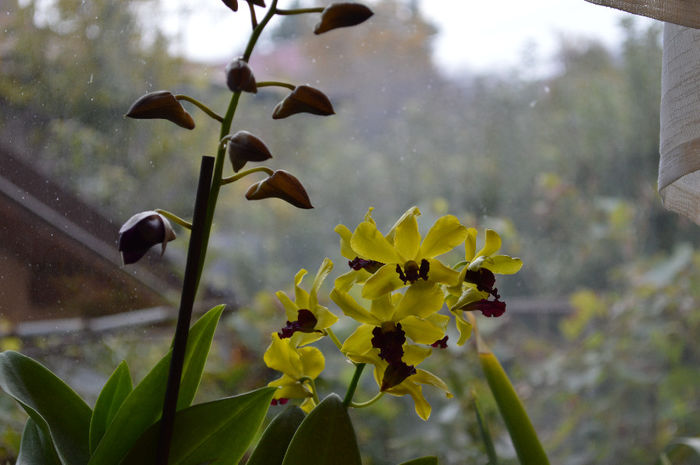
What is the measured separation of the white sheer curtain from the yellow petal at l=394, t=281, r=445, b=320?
22cm

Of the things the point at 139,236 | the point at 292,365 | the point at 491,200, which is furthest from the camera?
the point at 491,200

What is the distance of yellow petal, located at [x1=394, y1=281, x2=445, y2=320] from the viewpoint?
1.58ft

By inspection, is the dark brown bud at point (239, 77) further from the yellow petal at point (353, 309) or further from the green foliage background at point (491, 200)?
the green foliage background at point (491, 200)

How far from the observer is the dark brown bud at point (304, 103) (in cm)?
50

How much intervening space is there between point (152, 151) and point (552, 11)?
26.3 inches

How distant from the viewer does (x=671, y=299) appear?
1.10m

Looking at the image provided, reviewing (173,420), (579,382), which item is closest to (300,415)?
(173,420)

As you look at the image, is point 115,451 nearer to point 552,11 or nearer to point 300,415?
point 300,415

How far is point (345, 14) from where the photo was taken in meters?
0.50

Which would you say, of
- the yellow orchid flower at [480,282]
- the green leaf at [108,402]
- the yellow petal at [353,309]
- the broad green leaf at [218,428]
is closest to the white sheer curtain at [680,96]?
the yellow orchid flower at [480,282]

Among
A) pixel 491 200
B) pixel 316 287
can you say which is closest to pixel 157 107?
pixel 316 287

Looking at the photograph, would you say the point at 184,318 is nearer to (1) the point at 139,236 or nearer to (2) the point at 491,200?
(1) the point at 139,236

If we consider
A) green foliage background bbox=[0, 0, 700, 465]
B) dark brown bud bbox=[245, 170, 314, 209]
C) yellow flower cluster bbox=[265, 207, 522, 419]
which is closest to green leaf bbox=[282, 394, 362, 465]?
yellow flower cluster bbox=[265, 207, 522, 419]

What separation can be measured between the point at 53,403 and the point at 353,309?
10.3 inches
